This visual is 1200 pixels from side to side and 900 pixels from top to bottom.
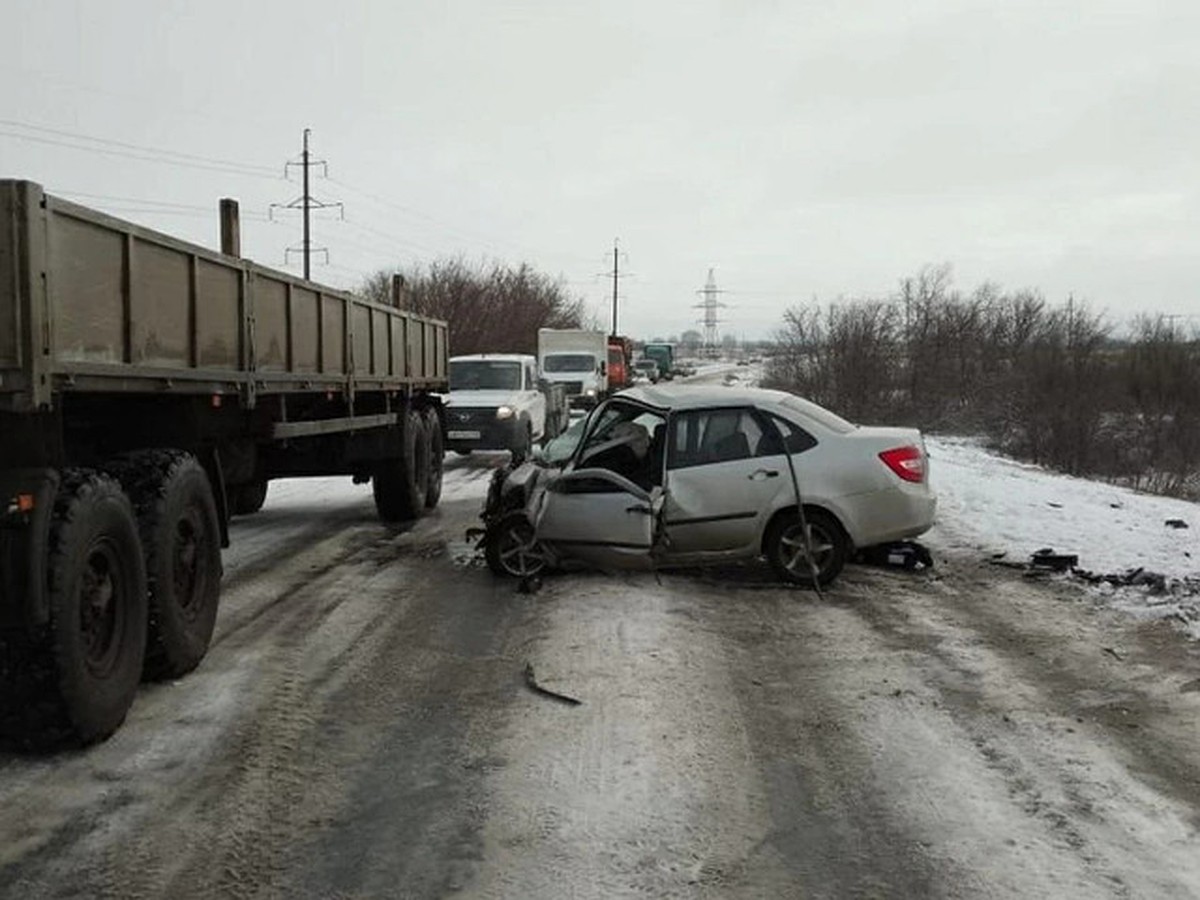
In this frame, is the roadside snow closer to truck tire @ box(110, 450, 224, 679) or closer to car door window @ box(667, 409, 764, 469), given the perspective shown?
car door window @ box(667, 409, 764, 469)

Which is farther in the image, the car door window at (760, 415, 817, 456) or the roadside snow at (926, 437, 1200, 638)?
the car door window at (760, 415, 817, 456)

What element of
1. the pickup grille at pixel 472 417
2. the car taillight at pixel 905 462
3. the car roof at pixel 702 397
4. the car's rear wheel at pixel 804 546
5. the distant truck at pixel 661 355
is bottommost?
the car's rear wheel at pixel 804 546

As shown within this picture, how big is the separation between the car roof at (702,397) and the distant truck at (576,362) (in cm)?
2166

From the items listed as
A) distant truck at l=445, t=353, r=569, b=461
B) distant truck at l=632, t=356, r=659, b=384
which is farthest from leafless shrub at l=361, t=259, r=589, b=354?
distant truck at l=445, t=353, r=569, b=461

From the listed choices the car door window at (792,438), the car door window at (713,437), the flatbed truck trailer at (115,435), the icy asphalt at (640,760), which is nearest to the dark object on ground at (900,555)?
the car door window at (792,438)

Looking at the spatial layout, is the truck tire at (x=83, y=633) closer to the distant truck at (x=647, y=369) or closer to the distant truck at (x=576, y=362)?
the distant truck at (x=576, y=362)

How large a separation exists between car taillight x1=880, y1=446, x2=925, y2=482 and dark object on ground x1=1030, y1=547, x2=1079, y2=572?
1536 mm

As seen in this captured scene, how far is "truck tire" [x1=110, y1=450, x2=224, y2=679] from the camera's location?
5.48 metres

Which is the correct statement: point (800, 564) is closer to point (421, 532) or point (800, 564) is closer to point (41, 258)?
point (421, 532)

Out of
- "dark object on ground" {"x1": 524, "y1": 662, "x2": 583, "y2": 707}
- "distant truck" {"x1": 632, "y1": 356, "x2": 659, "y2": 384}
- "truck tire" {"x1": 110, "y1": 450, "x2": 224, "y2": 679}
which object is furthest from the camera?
"distant truck" {"x1": 632, "y1": 356, "x2": 659, "y2": 384}

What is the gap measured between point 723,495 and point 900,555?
1.87m

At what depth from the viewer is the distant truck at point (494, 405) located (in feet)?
63.7

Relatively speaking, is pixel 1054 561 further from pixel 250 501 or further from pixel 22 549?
pixel 250 501

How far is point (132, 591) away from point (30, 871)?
64.6 inches
